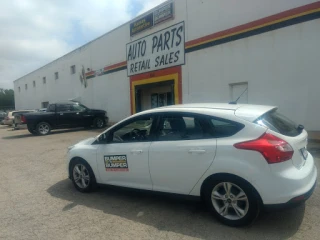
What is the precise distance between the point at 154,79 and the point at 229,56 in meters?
4.97

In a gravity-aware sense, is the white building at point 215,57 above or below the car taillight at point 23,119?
above

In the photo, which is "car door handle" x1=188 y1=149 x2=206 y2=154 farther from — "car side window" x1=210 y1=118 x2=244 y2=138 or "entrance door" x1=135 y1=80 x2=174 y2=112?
"entrance door" x1=135 y1=80 x2=174 y2=112

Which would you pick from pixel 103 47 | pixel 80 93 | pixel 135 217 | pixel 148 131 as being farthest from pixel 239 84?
pixel 80 93

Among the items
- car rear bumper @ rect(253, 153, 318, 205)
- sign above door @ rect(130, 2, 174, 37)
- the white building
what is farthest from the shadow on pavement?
sign above door @ rect(130, 2, 174, 37)

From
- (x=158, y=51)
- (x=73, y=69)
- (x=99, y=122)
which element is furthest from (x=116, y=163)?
(x=73, y=69)

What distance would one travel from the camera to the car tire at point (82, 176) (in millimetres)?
4611

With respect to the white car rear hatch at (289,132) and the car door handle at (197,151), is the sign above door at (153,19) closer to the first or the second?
the white car rear hatch at (289,132)

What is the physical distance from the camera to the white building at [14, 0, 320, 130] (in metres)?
8.85

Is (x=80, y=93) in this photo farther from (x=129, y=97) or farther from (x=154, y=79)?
(x=154, y=79)

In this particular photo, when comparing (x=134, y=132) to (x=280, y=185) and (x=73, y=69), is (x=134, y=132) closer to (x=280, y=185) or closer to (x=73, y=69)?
(x=280, y=185)

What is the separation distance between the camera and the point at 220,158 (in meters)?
3.20

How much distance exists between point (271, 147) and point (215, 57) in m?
9.09

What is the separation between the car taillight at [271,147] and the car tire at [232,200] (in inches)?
15.5

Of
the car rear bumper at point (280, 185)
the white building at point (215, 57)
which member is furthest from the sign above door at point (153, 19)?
the car rear bumper at point (280, 185)
